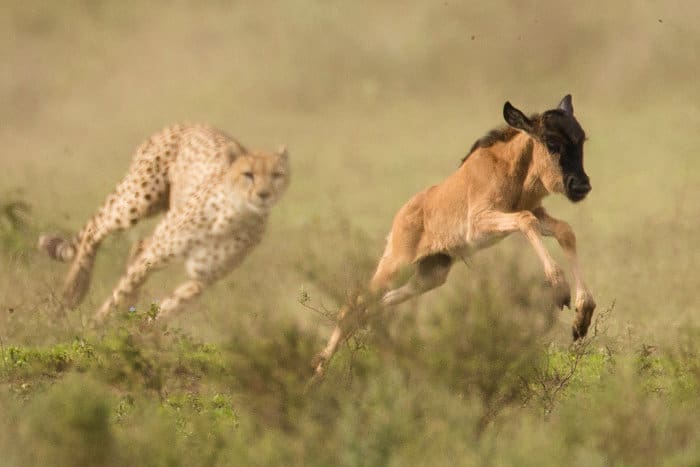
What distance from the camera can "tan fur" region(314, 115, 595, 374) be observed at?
9461 millimetres

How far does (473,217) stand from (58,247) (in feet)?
16.7

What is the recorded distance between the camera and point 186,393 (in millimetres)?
9766

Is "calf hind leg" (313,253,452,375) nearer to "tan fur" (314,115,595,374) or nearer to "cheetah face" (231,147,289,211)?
"tan fur" (314,115,595,374)

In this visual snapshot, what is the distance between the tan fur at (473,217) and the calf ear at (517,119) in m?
0.12

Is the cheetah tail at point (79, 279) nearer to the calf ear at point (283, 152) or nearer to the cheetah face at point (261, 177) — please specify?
the cheetah face at point (261, 177)

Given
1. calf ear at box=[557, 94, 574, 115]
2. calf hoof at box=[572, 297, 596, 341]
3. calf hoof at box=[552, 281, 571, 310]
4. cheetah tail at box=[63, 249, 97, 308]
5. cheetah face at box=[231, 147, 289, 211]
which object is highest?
calf ear at box=[557, 94, 574, 115]

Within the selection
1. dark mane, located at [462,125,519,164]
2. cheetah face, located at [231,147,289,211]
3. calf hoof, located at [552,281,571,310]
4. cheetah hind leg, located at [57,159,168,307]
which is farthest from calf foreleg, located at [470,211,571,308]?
cheetah hind leg, located at [57,159,168,307]

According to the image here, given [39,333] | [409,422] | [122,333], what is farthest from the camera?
[39,333]

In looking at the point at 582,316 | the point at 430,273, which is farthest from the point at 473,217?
the point at 582,316

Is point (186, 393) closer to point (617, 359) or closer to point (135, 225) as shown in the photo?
point (617, 359)

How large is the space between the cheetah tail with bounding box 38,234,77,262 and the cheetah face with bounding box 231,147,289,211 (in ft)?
7.55

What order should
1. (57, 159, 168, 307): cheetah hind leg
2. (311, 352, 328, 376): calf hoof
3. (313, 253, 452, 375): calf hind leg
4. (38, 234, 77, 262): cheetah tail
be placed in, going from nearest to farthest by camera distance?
(311, 352, 328, 376): calf hoof, (313, 253, 452, 375): calf hind leg, (57, 159, 168, 307): cheetah hind leg, (38, 234, 77, 262): cheetah tail

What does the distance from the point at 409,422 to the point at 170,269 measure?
7.40m

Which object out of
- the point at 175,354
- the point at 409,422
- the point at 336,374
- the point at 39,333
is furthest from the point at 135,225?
the point at 409,422
